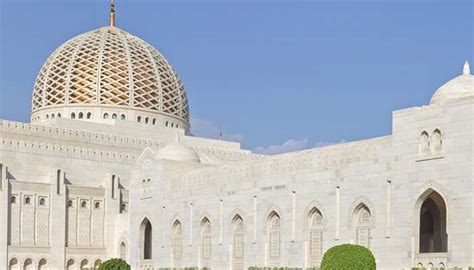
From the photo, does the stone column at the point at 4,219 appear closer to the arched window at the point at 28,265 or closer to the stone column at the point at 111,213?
the arched window at the point at 28,265

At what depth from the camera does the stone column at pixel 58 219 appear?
3950 cm

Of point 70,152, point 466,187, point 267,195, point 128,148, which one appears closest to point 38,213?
point 70,152

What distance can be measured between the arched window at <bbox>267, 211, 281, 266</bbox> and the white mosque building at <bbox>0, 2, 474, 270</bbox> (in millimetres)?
47

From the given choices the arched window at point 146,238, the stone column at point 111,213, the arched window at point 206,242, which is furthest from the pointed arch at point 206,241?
the stone column at point 111,213

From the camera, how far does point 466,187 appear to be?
25.6 m

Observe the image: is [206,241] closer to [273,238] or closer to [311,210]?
[273,238]

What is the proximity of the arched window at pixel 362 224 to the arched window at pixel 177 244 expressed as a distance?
10.3m

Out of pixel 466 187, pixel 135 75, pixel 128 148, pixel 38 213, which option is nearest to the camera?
pixel 466 187

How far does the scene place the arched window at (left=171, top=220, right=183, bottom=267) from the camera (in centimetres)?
3803

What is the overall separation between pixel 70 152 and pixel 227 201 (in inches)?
377

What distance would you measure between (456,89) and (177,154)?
15463 millimetres

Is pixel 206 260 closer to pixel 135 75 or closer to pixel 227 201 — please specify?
pixel 227 201

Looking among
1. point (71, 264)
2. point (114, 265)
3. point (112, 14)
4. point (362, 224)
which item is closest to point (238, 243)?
point (114, 265)

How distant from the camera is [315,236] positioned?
104 feet
